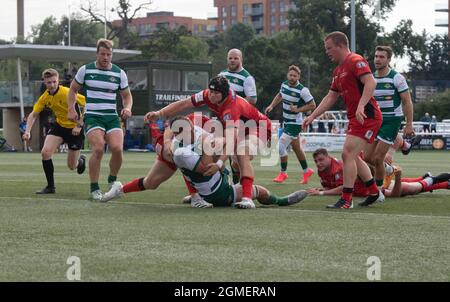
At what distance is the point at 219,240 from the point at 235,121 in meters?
3.33

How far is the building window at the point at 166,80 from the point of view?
51.7 m

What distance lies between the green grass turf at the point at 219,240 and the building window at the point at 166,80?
127 feet

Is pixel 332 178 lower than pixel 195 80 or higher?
lower

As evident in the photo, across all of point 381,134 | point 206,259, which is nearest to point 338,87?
point 381,134

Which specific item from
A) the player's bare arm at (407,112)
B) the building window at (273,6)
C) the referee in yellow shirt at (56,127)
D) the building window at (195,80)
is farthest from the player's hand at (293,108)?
the building window at (273,6)

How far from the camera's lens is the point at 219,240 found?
834cm

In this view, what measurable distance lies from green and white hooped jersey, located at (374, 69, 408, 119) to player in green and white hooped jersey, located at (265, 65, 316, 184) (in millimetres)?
4755

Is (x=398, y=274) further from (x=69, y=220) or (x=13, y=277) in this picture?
(x=69, y=220)

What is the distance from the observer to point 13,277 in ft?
21.0

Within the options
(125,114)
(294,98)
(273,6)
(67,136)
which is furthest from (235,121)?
(273,6)

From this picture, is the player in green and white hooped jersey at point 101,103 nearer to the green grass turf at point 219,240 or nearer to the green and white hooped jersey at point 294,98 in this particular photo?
the green grass turf at point 219,240

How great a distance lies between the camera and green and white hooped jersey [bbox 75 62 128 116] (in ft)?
43.5

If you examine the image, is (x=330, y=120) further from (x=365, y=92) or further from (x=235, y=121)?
(x=235, y=121)
